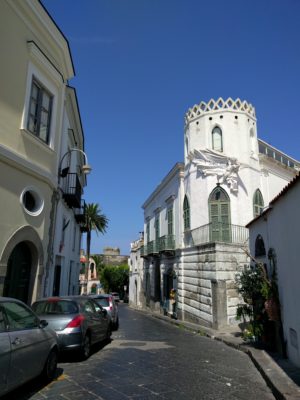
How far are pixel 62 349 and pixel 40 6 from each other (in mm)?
9794

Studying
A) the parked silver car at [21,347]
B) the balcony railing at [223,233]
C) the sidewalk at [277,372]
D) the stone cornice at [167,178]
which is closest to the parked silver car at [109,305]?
the sidewalk at [277,372]

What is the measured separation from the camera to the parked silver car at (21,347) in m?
4.58

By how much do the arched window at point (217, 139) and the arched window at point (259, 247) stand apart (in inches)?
429

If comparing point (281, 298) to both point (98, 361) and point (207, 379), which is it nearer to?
point (207, 379)

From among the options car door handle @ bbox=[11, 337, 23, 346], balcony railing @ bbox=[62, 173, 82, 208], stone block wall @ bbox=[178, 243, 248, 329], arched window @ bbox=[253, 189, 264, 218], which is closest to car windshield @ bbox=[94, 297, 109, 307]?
balcony railing @ bbox=[62, 173, 82, 208]

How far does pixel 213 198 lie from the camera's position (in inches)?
796

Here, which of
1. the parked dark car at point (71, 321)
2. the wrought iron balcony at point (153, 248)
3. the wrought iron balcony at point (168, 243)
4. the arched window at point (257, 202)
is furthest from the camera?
the wrought iron balcony at point (153, 248)

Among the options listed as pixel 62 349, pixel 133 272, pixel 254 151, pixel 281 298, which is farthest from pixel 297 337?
pixel 133 272

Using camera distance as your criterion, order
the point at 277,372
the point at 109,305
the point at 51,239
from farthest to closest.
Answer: the point at 109,305, the point at 51,239, the point at 277,372

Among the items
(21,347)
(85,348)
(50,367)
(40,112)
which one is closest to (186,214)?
(40,112)

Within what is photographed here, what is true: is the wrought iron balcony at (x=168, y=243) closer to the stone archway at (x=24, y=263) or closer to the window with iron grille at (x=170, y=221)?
the window with iron grille at (x=170, y=221)

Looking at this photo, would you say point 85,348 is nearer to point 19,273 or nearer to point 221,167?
point 19,273

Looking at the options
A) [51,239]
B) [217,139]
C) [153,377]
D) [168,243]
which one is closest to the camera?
[153,377]

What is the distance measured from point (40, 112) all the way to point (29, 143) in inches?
54.6
